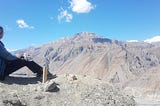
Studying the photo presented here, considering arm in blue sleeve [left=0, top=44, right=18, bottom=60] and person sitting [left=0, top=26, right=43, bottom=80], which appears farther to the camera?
person sitting [left=0, top=26, right=43, bottom=80]

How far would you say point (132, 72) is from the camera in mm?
173375

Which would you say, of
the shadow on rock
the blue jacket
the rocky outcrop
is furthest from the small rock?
the blue jacket

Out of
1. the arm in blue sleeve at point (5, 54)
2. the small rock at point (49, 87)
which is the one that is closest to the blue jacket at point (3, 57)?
the arm in blue sleeve at point (5, 54)

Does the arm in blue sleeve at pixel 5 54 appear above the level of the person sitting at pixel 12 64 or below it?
above

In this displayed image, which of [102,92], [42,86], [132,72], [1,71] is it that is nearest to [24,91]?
[42,86]

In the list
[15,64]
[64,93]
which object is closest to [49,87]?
[64,93]

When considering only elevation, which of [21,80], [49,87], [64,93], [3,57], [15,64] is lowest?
[64,93]

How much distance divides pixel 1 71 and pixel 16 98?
1.64 metres

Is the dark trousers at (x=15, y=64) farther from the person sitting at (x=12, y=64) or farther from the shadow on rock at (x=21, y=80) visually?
the shadow on rock at (x=21, y=80)

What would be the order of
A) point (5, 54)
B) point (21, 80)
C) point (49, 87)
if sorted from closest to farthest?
point (49, 87), point (5, 54), point (21, 80)

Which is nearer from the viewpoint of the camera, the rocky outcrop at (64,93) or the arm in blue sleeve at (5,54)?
the rocky outcrop at (64,93)

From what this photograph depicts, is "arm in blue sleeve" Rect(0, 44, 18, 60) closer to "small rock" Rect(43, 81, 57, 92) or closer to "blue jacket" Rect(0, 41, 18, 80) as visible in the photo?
"blue jacket" Rect(0, 41, 18, 80)

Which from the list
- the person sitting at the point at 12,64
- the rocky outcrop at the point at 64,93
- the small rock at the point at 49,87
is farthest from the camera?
the person sitting at the point at 12,64

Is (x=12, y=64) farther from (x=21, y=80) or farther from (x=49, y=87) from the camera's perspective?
(x=49, y=87)
